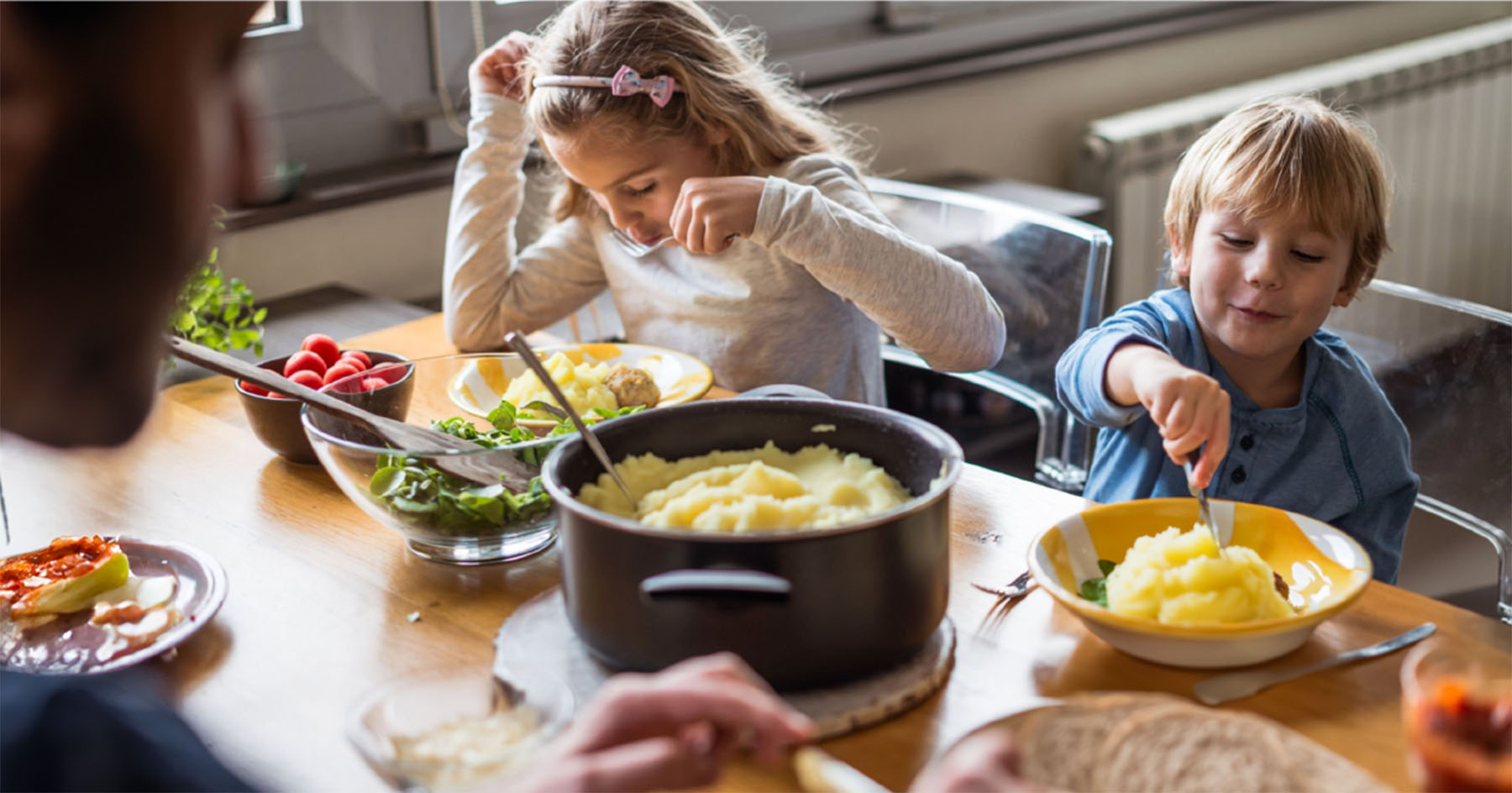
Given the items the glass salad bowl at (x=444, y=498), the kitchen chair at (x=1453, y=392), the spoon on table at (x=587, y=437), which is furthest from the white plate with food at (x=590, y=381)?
the kitchen chair at (x=1453, y=392)

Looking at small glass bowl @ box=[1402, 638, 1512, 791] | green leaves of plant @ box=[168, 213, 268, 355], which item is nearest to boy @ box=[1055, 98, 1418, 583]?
small glass bowl @ box=[1402, 638, 1512, 791]

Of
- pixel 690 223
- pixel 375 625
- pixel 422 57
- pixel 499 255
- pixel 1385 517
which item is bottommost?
pixel 1385 517

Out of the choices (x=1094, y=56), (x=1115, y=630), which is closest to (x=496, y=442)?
(x=1115, y=630)

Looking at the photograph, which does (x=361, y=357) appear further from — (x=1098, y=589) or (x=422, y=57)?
(x=422, y=57)

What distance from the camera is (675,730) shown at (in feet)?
2.36

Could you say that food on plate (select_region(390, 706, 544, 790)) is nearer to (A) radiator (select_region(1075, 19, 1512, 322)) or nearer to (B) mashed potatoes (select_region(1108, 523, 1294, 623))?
(B) mashed potatoes (select_region(1108, 523, 1294, 623))

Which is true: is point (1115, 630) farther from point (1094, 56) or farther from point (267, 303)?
point (1094, 56)

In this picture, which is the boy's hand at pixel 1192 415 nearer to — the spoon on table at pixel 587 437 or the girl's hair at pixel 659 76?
the spoon on table at pixel 587 437

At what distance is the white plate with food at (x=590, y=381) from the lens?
4.46 ft

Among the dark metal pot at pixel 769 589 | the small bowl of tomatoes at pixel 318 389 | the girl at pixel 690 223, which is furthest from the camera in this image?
the girl at pixel 690 223

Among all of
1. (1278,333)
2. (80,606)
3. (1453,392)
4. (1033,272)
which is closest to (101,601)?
(80,606)

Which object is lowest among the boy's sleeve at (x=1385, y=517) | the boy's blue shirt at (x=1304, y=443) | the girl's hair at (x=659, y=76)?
the boy's sleeve at (x=1385, y=517)

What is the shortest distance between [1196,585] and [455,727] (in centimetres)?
48

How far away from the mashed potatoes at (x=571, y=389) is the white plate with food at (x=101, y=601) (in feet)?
1.17
